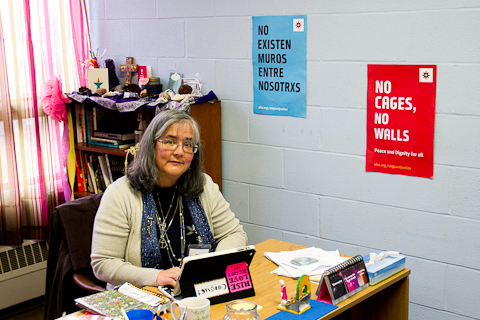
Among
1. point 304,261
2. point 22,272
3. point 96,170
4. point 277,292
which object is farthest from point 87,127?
point 277,292

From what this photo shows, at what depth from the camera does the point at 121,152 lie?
310cm

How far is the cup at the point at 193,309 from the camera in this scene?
57.1 inches

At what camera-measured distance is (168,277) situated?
184cm

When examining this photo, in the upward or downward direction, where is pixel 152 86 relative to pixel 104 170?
upward

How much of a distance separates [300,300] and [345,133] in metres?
1.22

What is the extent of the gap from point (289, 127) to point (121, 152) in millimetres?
1023

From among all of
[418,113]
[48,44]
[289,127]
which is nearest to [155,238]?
[289,127]

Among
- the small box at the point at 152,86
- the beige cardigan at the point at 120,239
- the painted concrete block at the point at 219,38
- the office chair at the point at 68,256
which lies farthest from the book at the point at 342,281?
the small box at the point at 152,86

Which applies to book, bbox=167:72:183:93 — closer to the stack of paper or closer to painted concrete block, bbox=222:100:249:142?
painted concrete block, bbox=222:100:249:142

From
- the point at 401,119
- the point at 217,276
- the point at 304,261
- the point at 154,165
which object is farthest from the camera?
the point at 401,119

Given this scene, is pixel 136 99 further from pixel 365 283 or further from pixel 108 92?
pixel 365 283

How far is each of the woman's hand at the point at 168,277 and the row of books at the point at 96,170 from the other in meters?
1.56

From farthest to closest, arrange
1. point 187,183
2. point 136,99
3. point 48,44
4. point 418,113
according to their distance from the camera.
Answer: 1. point 48,44
2. point 136,99
3. point 418,113
4. point 187,183

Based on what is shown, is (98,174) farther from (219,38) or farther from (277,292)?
(277,292)
